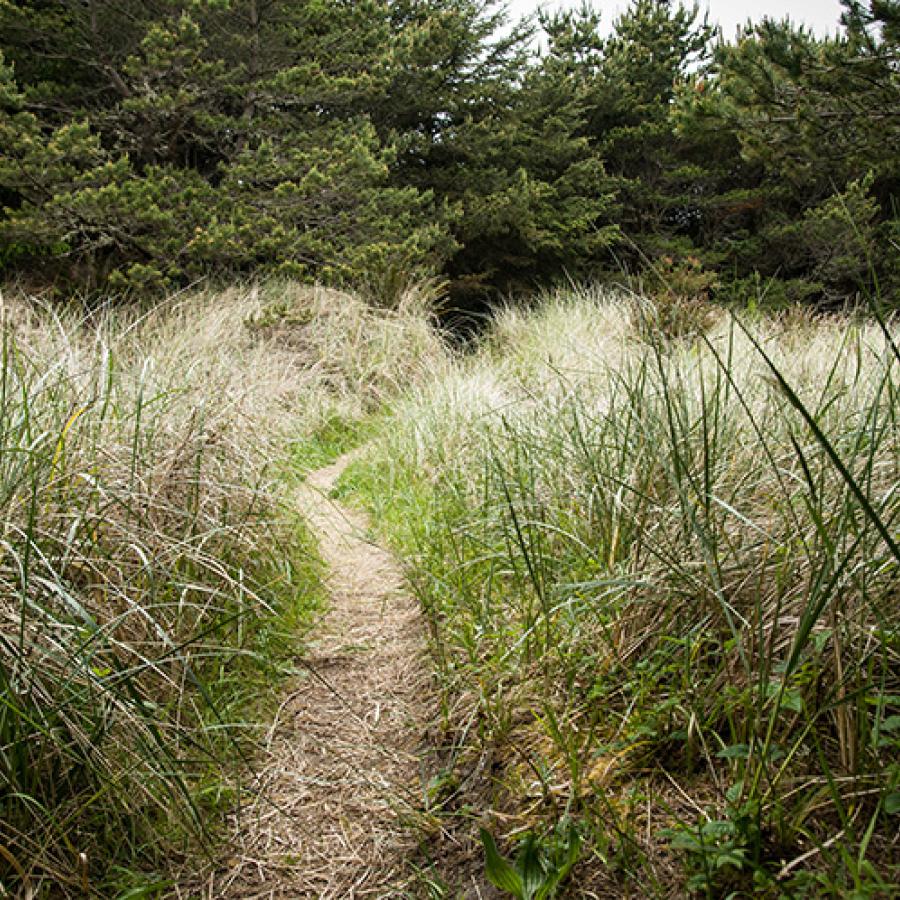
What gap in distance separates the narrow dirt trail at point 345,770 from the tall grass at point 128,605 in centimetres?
11

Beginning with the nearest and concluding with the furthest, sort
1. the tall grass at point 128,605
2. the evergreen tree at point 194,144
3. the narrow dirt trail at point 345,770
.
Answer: the tall grass at point 128,605 < the narrow dirt trail at point 345,770 < the evergreen tree at point 194,144

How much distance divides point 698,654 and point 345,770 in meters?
0.94

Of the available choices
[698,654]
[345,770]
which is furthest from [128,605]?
[698,654]

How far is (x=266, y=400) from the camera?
3738 millimetres

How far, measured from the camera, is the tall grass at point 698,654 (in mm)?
1101

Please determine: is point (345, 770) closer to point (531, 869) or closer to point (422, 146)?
point (531, 869)

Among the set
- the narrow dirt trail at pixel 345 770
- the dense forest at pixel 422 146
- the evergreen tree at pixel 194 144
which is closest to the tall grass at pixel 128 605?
the narrow dirt trail at pixel 345 770

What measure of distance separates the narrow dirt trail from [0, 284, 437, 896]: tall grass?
114 mm

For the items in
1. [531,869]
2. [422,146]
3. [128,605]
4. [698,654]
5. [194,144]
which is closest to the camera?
[531,869]

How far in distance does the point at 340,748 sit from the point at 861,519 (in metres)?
1.41

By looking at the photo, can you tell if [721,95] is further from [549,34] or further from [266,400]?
[549,34]

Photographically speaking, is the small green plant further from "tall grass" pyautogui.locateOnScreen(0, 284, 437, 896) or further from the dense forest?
the dense forest

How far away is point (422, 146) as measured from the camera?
1062 centimetres

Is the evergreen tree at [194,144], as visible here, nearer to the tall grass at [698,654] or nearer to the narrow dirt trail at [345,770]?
the narrow dirt trail at [345,770]
